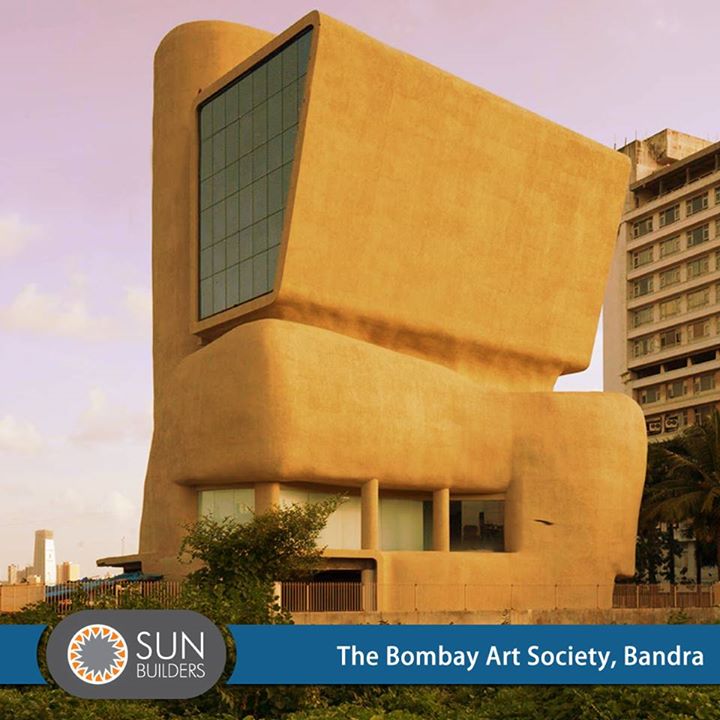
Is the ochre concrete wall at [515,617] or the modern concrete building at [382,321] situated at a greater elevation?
the modern concrete building at [382,321]

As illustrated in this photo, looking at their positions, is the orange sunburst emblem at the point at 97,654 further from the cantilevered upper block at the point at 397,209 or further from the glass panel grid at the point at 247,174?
the glass panel grid at the point at 247,174

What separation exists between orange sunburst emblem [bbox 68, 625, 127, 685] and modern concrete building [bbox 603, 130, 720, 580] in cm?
7859

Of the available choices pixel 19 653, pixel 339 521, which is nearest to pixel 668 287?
pixel 339 521

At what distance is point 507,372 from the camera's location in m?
Result: 57.4

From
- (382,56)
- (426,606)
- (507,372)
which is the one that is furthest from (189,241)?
(426,606)

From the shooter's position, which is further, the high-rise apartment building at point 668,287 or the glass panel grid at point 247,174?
the high-rise apartment building at point 668,287

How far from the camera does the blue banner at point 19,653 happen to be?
49.0ft

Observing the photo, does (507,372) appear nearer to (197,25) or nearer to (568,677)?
(197,25)

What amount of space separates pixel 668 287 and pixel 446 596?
54.7 metres

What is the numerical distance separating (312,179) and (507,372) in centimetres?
1609

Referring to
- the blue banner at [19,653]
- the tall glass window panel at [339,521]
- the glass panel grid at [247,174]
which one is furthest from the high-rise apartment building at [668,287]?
the blue banner at [19,653]

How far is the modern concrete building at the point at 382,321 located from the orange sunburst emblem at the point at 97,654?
32.0 metres

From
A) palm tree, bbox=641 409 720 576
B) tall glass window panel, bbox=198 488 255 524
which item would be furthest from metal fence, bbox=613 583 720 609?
tall glass window panel, bbox=198 488 255 524

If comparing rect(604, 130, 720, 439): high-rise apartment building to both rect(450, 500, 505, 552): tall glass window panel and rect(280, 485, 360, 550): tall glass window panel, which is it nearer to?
rect(450, 500, 505, 552): tall glass window panel
